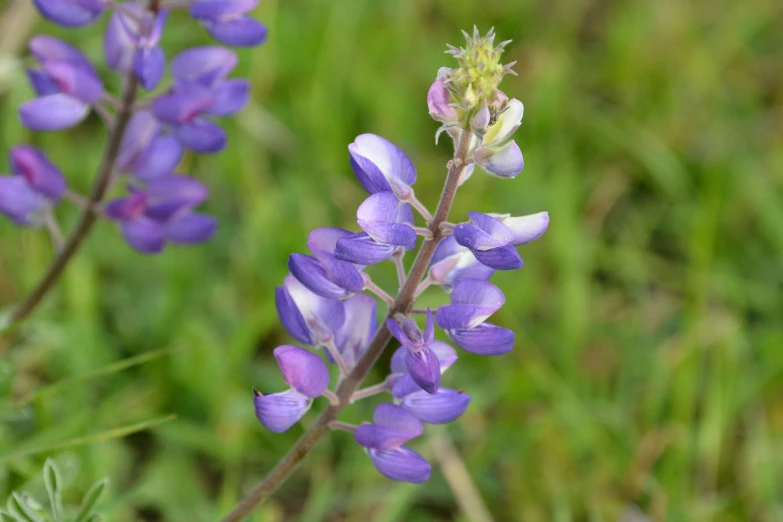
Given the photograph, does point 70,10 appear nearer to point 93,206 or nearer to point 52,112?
point 52,112

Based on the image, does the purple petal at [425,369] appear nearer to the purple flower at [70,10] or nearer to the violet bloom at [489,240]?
the violet bloom at [489,240]

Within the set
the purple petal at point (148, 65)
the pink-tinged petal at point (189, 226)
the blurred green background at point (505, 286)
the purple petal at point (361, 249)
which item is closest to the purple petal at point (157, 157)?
the pink-tinged petal at point (189, 226)

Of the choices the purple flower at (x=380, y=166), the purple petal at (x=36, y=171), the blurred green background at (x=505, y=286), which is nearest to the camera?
the purple flower at (x=380, y=166)

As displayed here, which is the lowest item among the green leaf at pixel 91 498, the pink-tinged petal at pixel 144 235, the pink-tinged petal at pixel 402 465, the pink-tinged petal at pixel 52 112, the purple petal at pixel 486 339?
the green leaf at pixel 91 498

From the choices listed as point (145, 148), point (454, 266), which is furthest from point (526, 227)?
point (145, 148)

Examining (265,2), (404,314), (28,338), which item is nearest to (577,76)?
(265,2)

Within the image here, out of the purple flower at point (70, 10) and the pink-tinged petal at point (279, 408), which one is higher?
the purple flower at point (70, 10)

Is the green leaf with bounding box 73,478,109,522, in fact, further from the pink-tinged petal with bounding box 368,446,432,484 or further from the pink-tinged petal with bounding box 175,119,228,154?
the pink-tinged petal with bounding box 175,119,228,154
